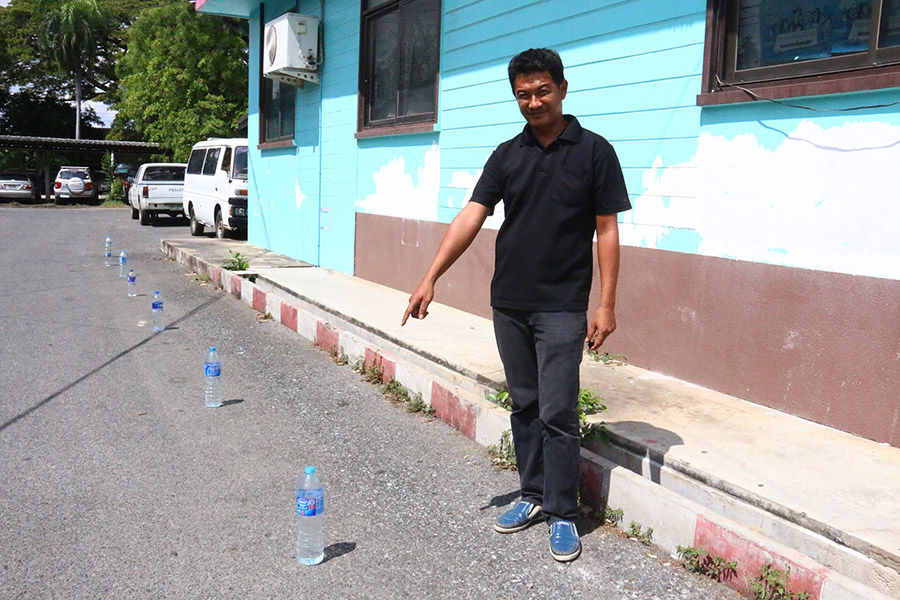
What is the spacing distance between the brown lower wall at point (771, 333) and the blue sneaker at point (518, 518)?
70.6 inches

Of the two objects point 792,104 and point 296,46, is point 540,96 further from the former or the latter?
point 296,46

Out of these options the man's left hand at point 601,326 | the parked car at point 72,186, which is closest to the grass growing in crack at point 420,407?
the man's left hand at point 601,326

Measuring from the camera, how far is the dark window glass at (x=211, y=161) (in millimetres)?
16312

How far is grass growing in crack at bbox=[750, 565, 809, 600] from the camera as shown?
2.87m

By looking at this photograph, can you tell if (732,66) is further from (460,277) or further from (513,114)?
(460,277)

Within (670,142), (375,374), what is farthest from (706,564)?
(375,374)

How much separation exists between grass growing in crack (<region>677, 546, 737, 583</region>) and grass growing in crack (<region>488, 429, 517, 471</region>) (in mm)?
1256

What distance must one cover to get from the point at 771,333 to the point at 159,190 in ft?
69.2

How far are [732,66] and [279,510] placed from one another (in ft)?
12.4

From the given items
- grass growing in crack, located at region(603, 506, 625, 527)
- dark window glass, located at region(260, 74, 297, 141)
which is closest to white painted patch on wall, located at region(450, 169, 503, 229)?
grass growing in crack, located at region(603, 506, 625, 527)

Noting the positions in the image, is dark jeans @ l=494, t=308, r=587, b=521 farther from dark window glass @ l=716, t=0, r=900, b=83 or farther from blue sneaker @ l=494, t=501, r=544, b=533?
dark window glass @ l=716, t=0, r=900, b=83

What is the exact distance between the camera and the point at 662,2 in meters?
5.40

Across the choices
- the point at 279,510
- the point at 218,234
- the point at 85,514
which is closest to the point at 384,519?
the point at 279,510

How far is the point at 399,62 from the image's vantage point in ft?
30.4
